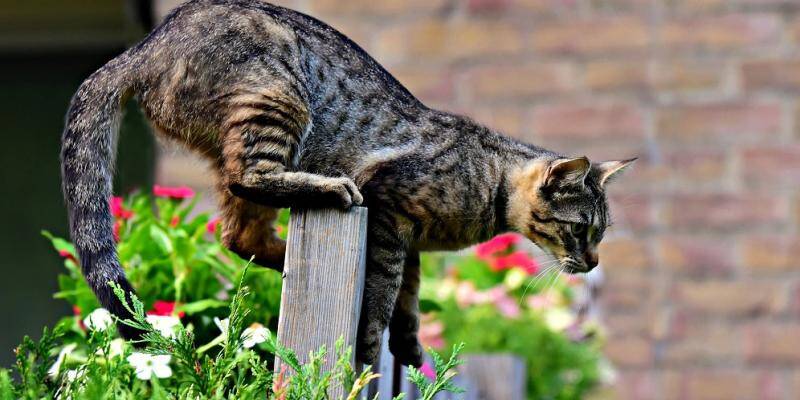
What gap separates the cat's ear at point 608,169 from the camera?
10.7 feet

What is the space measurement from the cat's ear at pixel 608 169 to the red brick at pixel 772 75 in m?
3.02

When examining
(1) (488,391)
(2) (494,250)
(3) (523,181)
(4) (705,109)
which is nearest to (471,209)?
(3) (523,181)

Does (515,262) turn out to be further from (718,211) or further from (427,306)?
(427,306)

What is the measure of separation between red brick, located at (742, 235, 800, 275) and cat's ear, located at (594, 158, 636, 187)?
295 centimetres

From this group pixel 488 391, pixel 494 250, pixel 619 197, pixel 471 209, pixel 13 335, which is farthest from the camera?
pixel 13 335

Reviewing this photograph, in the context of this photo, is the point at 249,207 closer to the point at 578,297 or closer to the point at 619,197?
the point at 578,297

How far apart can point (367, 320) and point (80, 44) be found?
4.43 meters

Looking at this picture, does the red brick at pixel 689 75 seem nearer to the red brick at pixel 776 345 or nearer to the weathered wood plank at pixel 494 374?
the red brick at pixel 776 345

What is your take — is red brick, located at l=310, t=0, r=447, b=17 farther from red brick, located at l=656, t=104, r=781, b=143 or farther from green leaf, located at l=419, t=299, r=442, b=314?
green leaf, located at l=419, t=299, r=442, b=314

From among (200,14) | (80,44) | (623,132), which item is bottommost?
(200,14)

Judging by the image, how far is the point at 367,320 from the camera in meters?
2.71

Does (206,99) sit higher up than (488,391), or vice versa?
(206,99)

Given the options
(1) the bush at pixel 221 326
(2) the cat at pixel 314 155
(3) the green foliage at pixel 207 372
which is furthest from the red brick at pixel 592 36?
(3) the green foliage at pixel 207 372

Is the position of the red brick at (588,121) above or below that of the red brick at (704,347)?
above
